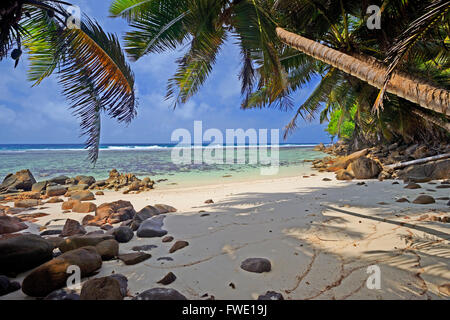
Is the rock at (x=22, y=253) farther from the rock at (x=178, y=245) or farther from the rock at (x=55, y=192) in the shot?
the rock at (x=55, y=192)

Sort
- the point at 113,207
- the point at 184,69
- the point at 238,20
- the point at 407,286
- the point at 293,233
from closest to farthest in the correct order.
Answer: the point at 407,286 → the point at 293,233 → the point at 238,20 → the point at 113,207 → the point at 184,69

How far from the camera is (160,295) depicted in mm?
1657

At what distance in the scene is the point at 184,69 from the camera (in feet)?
18.8

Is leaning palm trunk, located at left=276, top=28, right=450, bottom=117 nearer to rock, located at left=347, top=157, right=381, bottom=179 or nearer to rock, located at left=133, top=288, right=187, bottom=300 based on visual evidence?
rock, located at left=133, top=288, right=187, bottom=300

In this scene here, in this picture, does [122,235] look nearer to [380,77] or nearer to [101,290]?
[101,290]

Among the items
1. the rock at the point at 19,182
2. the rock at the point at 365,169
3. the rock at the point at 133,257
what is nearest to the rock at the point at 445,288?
the rock at the point at 133,257

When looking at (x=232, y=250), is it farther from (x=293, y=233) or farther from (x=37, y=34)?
(x=37, y=34)

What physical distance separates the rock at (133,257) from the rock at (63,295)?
59 cm

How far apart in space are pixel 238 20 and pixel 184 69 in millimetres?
2347

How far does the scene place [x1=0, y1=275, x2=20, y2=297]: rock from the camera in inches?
69.6

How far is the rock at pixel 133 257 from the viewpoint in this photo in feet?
7.51

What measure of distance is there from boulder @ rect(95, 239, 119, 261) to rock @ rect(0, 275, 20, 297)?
2.17ft

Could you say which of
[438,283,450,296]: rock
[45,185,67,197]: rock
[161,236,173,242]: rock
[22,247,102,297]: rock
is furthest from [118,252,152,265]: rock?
[45,185,67,197]: rock
